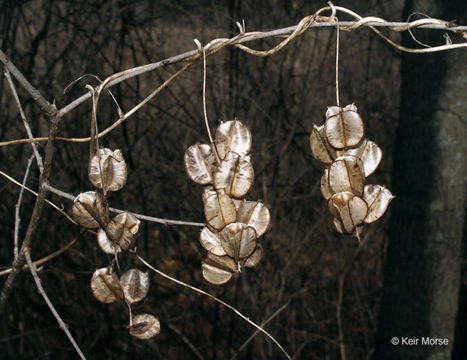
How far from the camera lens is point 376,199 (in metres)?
0.71

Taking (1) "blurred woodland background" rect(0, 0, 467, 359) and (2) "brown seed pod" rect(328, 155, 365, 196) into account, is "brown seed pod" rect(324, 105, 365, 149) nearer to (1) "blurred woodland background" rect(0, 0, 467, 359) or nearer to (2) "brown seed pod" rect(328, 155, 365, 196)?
(2) "brown seed pod" rect(328, 155, 365, 196)

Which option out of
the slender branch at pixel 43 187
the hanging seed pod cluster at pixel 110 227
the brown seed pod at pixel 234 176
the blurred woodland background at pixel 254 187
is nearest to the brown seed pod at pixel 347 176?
the brown seed pod at pixel 234 176

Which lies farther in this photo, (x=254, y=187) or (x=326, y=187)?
(x=254, y=187)

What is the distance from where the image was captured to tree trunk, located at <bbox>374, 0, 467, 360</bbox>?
2.07 meters

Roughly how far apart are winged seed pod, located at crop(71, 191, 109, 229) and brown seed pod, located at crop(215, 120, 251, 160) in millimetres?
158

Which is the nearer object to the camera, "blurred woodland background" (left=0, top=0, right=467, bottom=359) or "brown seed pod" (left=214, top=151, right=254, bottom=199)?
"brown seed pod" (left=214, top=151, right=254, bottom=199)

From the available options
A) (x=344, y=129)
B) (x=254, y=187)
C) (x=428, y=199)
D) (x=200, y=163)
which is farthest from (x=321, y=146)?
(x=254, y=187)

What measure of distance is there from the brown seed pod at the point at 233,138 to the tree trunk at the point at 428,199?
1.59 meters

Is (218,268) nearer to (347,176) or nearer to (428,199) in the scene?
(347,176)

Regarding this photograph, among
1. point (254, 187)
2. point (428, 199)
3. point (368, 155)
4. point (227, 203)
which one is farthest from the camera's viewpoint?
point (254, 187)

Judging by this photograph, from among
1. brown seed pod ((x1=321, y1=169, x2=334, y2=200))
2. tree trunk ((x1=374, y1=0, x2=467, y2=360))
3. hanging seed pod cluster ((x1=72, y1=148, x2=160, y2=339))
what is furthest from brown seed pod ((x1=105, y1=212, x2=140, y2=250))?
tree trunk ((x1=374, y1=0, x2=467, y2=360))

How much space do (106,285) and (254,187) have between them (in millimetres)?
2253

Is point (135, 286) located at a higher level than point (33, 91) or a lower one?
lower

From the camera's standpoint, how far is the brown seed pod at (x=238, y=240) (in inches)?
24.8
